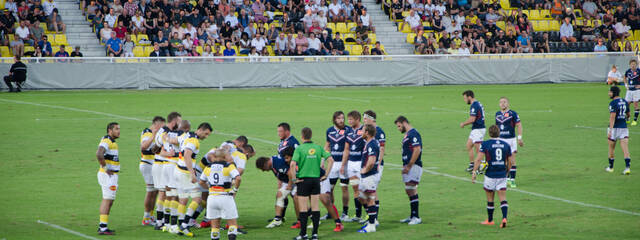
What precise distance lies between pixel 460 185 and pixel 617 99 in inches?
181

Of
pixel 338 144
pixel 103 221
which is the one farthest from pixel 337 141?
pixel 103 221

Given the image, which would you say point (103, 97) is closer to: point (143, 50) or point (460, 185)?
point (143, 50)

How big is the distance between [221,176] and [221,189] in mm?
215

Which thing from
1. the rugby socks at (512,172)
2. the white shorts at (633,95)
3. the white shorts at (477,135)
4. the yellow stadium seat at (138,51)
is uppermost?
the yellow stadium seat at (138,51)

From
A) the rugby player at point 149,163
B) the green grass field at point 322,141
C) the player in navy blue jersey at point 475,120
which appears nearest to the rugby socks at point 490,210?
the green grass field at point 322,141

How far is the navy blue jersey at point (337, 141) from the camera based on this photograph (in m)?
13.5

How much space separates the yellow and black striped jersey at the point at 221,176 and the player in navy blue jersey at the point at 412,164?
11.1 feet

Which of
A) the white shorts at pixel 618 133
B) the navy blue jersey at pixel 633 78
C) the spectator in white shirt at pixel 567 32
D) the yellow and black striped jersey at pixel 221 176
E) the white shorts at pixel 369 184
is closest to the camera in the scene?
the yellow and black striped jersey at pixel 221 176

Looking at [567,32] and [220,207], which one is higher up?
[567,32]

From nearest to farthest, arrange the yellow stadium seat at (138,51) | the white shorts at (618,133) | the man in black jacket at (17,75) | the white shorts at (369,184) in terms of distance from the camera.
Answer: the white shorts at (369,184) < the white shorts at (618,133) < the man in black jacket at (17,75) < the yellow stadium seat at (138,51)

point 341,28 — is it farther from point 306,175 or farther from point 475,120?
point 306,175

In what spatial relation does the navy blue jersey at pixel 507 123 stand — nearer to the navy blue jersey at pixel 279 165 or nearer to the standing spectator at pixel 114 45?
the navy blue jersey at pixel 279 165

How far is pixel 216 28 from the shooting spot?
40.8 metres

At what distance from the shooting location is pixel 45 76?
117 feet
